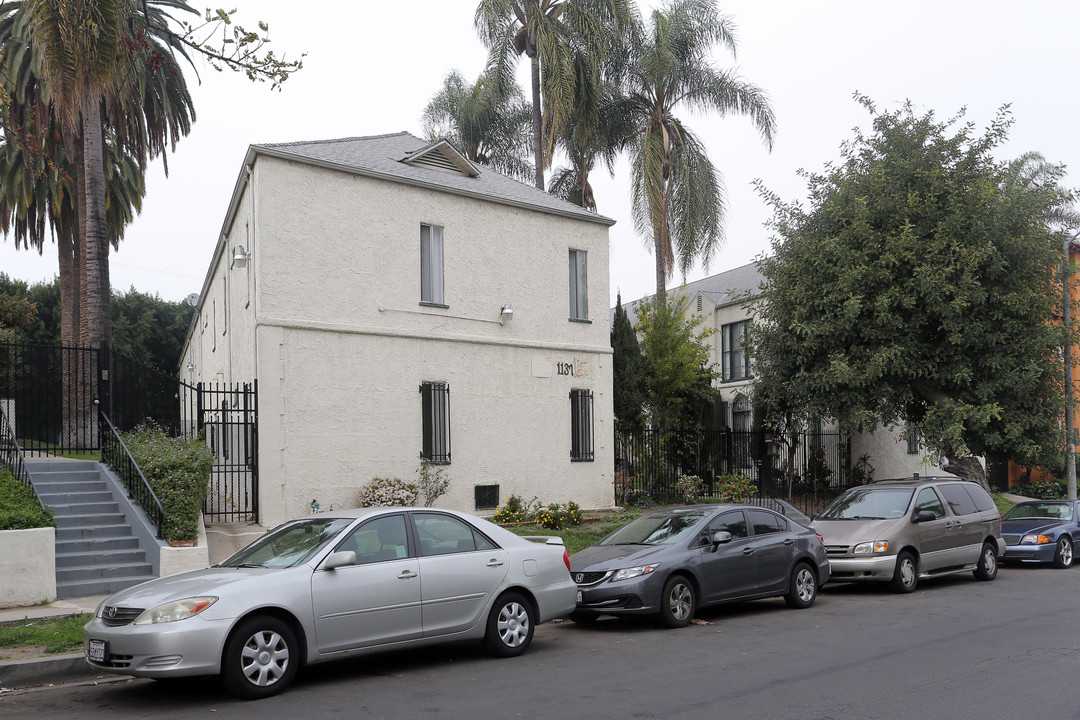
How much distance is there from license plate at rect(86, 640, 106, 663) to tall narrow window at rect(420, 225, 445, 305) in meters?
11.6

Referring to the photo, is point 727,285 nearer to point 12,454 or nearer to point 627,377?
point 627,377

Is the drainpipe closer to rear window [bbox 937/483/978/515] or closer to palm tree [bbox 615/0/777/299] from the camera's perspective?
rear window [bbox 937/483/978/515]

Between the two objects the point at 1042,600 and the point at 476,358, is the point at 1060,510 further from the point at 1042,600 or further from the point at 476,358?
the point at 476,358

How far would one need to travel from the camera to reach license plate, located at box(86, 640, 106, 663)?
7.19 metres

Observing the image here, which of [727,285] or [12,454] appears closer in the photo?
[12,454]

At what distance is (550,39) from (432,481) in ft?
49.7

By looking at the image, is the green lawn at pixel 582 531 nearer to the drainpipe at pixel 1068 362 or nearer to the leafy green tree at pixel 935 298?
the leafy green tree at pixel 935 298

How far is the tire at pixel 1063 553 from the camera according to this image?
1709 cm

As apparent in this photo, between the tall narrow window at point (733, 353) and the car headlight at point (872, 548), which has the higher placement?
the tall narrow window at point (733, 353)

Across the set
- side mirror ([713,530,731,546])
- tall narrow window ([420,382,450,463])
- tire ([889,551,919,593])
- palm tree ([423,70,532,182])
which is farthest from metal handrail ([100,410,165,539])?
palm tree ([423,70,532,182])

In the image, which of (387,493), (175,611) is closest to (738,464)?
(387,493)

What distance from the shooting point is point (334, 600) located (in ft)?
25.1

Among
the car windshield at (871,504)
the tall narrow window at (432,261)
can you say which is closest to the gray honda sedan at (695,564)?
the car windshield at (871,504)

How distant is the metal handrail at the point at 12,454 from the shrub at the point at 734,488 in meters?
15.0
